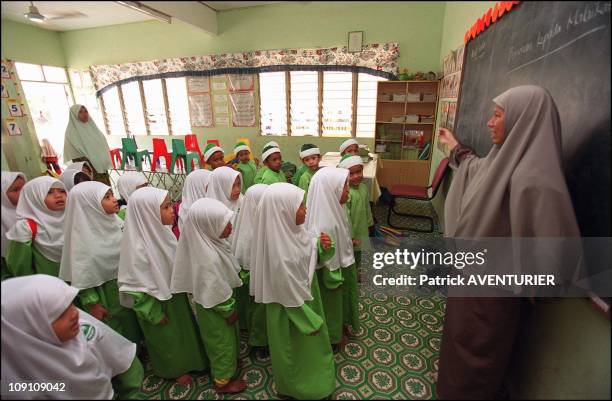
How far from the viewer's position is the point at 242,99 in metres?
4.20

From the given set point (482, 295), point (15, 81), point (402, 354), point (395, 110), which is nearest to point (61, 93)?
point (15, 81)

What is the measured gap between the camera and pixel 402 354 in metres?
1.62

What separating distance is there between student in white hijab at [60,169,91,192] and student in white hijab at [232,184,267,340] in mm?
802

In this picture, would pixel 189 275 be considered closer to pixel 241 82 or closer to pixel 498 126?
pixel 498 126

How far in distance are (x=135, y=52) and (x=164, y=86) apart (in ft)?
1.45

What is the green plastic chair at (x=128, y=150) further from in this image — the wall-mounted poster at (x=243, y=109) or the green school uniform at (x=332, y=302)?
the wall-mounted poster at (x=243, y=109)

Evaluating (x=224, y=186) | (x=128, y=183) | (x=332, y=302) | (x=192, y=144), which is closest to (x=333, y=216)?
(x=332, y=302)

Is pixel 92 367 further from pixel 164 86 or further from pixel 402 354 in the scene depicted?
pixel 402 354

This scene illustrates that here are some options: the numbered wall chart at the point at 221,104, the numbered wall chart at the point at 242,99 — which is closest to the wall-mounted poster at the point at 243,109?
the numbered wall chart at the point at 242,99

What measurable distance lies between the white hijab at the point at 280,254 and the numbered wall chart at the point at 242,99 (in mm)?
3237

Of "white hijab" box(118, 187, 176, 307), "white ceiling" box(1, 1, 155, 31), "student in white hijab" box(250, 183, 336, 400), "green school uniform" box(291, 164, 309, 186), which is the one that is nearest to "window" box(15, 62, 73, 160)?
"white ceiling" box(1, 1, 155, 31)

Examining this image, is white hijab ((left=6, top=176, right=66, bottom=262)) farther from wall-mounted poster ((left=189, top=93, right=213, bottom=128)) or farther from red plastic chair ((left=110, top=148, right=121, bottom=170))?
wall-mounted poster ((left=189, top=93, right=213, bottom=128))

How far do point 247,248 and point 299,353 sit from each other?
2.09 ft

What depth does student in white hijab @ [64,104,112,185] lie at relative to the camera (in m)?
0.83
